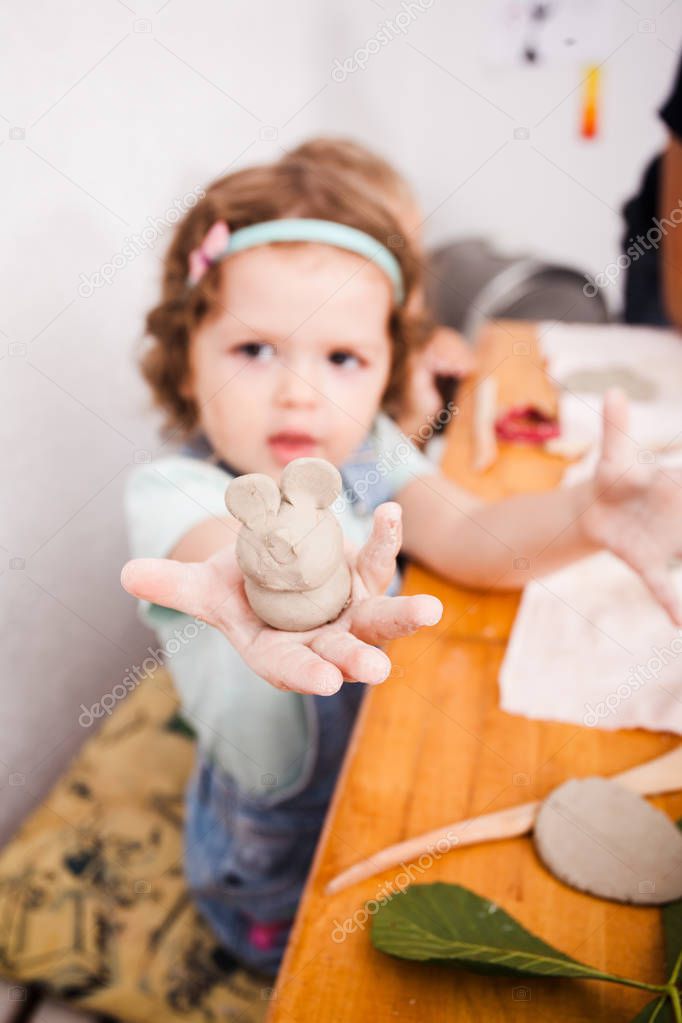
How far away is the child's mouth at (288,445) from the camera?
0.81m

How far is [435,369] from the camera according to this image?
148 cm

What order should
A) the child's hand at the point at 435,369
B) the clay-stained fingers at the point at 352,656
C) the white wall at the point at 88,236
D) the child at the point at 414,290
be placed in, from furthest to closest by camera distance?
the child's hand at the point at 435,369 < the child at the point at 414,290 < the white wall at the point at 88,236 < the clay-stained fingers at the point at 352,656

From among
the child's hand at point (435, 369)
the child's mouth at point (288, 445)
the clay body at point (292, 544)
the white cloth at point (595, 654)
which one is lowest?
the child's hand at point (435, 369)

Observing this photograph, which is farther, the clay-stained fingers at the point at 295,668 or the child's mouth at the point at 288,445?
the child's mouth at the point at 288,445

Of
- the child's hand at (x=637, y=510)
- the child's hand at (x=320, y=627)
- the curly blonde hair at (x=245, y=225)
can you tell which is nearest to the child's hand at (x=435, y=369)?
the curly blonde hair at (x=245, y=225)

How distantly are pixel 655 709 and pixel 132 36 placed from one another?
3.49ft

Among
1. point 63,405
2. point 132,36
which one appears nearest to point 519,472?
point 63,405

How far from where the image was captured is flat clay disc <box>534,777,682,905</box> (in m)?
0.55

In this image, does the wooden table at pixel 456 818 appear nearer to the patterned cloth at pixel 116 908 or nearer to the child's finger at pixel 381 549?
the child's finger at pixel 381 549

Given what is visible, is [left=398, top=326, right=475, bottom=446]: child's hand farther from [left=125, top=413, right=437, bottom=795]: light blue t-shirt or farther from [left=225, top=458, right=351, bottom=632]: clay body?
[left=225, top=458, right=351, bottom=632]: clay body

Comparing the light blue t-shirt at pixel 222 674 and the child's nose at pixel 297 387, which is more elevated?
the child's nose at pixel 297 387

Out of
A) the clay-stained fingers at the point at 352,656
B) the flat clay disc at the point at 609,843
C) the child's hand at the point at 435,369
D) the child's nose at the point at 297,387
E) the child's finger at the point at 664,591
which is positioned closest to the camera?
the clay-stained fingers at the point at 352,656

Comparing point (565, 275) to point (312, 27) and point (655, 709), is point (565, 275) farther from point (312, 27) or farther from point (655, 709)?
point (655, 709)

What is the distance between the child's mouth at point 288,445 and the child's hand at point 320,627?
0.29 metres
